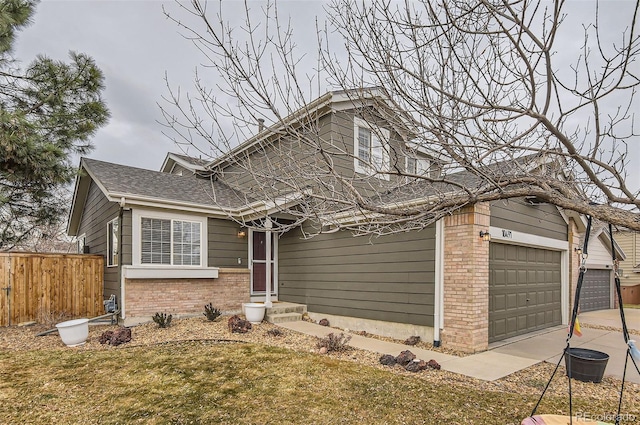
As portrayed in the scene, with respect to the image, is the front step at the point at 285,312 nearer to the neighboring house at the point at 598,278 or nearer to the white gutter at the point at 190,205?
the white gutter at the point at 190,205

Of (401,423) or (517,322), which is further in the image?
(517,322)

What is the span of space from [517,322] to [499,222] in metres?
A: 2.50

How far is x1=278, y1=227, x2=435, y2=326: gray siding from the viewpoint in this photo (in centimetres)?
718

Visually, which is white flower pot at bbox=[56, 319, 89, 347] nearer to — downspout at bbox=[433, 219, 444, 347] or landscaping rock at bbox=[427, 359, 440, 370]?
landscaping rock at bbox=[427, 359, 440, 370]

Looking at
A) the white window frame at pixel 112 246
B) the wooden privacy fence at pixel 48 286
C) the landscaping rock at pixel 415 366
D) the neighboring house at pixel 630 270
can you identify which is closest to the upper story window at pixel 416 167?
the landscaping rock at pixel 415 366

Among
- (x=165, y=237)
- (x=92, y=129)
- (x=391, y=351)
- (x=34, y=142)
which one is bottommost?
(x=391, y=351)

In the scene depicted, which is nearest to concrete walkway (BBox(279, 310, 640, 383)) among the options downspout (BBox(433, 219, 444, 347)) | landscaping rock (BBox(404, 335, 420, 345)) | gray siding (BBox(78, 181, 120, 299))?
landscaping rock (BBox(404, 335, 420, 345))

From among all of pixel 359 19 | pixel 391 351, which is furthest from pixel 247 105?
pixel 391 351

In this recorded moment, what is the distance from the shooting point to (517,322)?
7.93 m

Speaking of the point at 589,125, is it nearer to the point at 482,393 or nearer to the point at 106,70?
the point at 482,393

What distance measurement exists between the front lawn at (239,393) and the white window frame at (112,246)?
3569 millimetres

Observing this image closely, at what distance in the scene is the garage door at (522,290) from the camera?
23.9 feet

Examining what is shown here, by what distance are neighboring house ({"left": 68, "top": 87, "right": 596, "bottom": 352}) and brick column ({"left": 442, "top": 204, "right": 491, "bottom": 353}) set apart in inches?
0.7

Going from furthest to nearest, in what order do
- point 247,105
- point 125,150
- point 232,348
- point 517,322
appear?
point 125,150
point 517,322
point 232,348
point 247,105
